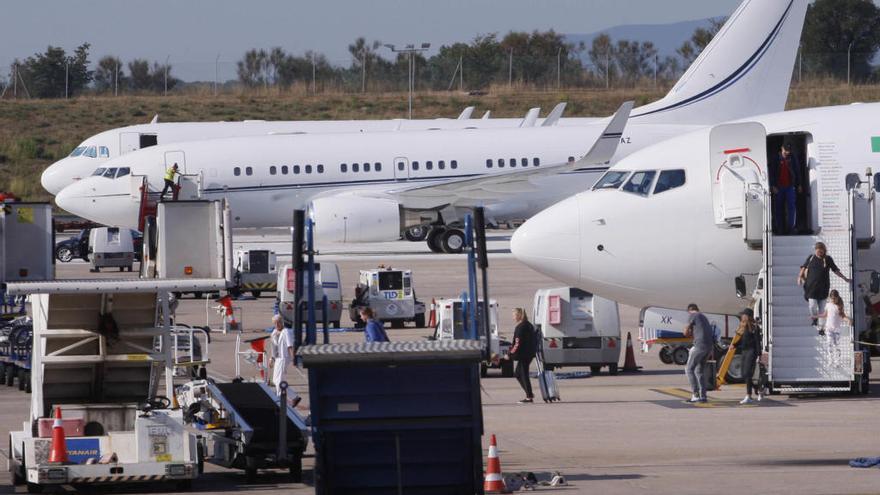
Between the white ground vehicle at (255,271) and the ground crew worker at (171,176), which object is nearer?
the white ground vehicle at (255,271)

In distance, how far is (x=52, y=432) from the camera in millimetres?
15719

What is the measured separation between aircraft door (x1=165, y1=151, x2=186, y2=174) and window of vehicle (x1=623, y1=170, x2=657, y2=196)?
2963 cm

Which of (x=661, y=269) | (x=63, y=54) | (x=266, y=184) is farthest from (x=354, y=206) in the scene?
(x=63, y=54)

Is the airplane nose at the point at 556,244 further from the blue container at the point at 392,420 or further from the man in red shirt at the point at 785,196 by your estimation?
the blue container at the point at 392,420

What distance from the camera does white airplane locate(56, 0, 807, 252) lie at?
51281 mm

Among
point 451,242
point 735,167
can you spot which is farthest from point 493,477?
point 451,242

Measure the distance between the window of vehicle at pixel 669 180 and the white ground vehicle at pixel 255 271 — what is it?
66.0 feet

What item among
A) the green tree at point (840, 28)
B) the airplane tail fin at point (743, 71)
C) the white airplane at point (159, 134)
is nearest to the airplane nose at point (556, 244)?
the airplane tail fin at point (743, 71)

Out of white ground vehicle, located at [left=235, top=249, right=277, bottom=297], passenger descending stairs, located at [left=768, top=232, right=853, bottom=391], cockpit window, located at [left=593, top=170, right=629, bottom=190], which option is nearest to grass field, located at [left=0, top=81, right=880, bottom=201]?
white ground vehicle, located at [left=235, top=249, right=277, bottom=297]

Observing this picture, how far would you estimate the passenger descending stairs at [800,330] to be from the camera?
→ 73.8ft

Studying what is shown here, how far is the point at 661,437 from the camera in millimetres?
18938

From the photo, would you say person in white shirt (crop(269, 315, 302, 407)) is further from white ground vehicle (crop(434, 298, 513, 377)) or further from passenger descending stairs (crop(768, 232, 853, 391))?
passenger descending stairs (crop(768, 232, 853, 391))

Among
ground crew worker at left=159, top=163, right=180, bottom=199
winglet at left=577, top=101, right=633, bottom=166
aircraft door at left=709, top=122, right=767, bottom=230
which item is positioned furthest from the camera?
ground crew worker at left=159, top=163, right=180, bottom=199

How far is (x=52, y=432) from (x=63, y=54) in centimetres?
12003
